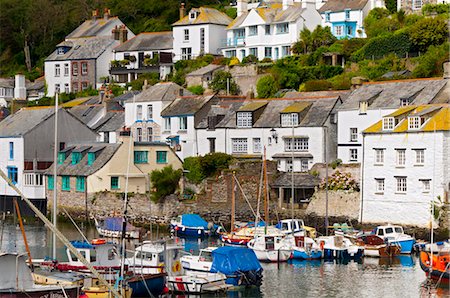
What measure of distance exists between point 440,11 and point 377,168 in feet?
79.0

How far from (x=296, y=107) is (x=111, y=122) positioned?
16.2 metres

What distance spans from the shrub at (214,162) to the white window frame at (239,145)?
7.32 ft

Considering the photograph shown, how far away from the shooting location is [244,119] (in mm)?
61812

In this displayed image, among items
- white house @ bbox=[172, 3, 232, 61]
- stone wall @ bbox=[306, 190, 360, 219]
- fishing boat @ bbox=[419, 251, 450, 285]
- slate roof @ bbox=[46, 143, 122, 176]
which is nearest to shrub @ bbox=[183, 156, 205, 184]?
slate roof @ bbox=[46, 143, 122, 176]

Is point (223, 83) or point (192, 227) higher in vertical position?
point (223, 83)

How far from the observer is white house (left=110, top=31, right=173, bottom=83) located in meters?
85.9

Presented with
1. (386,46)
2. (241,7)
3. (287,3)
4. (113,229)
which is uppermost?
(241,7)

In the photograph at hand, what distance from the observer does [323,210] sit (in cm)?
5300

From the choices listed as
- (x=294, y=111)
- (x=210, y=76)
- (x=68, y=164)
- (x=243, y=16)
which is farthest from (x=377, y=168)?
(x=243, y=16)

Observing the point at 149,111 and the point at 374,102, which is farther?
the point at 149,111

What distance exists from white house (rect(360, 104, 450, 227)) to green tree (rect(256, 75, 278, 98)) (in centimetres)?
1937

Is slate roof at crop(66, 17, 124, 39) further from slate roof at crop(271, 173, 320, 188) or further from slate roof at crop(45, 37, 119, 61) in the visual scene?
slate roof at crop(271, 173, 320, 188)

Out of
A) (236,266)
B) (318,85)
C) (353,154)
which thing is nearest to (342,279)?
(236,266)

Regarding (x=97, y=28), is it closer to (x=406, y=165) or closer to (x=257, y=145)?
(x=257, y=145)
